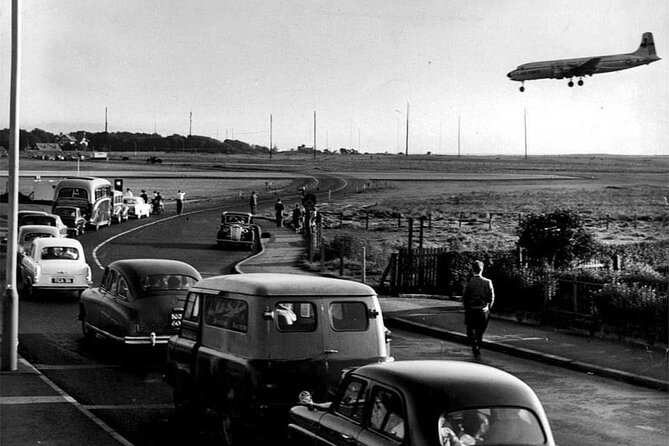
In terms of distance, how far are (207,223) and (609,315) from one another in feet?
131

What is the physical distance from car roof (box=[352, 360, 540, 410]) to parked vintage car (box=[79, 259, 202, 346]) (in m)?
8.75

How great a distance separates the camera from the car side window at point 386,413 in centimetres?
691

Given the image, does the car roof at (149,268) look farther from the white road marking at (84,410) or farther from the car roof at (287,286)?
the car roof at (287,286)

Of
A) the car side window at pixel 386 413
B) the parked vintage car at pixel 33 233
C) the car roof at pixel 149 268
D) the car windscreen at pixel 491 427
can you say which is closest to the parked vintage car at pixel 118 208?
the parked vintage car at pixel 33 233

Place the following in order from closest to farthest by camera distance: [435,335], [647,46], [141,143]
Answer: [435,335] < [647,46] < [141,143]

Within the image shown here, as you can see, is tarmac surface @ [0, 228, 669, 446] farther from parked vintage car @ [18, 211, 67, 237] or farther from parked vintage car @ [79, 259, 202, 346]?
parked vintage car @ [18, 211, 67, 237]

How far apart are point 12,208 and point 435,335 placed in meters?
9.50

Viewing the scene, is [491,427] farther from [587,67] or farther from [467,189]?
[467,189]

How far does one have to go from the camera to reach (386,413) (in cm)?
712

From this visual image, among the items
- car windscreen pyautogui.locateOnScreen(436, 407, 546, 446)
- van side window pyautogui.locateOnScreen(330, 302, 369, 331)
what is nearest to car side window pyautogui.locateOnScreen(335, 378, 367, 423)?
car windscreen pyautogui.locateOnScreen(436, 407, 546, 446)

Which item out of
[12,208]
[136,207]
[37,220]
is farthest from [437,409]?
[136,207]

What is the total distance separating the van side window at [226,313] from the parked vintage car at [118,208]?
4263 centimetres

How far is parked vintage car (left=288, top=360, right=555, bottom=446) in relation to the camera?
672 centimetres

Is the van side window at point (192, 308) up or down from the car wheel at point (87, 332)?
up
